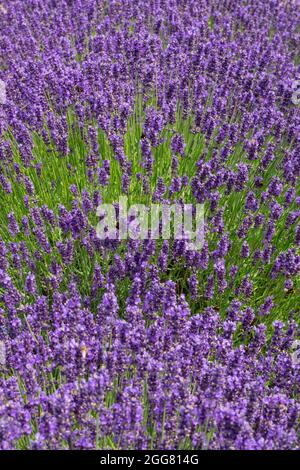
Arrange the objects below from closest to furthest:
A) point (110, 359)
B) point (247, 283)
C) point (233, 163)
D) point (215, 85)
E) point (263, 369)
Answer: point (110, 359) → point (263, 369) → point (247, 283) → point (233, 163) → point (215, 85)

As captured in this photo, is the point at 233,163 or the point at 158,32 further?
the point at 158,32

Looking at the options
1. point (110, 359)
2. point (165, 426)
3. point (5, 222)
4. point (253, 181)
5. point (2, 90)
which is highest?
point (2, 90)

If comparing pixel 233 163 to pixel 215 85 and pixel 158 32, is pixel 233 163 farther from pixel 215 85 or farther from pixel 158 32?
pixel 158 32

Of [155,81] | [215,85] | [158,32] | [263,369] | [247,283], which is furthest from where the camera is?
[158,32]

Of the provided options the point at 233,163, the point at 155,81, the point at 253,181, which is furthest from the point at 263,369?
the point at 155,81

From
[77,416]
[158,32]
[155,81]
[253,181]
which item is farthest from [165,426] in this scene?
[158,32]

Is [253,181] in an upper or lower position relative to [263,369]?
upper
